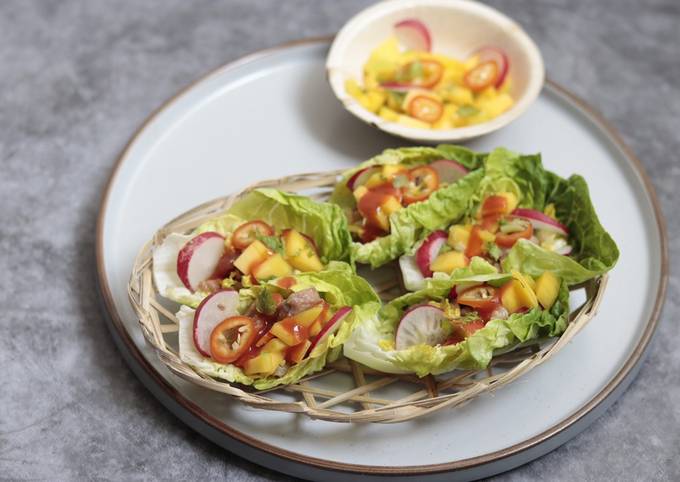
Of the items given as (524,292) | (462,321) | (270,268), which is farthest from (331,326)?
(524,292)

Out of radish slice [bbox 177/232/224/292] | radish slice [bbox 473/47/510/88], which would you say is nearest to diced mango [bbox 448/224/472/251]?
radish slice [bbox 177/232/224/292]

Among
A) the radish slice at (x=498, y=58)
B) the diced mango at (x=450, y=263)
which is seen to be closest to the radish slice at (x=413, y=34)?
the radish slice at (x=498, y=58)

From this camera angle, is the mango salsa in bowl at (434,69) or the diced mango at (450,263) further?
the mango salsa in bowl at (434,69)

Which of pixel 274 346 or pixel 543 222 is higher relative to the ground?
pixel 543 222

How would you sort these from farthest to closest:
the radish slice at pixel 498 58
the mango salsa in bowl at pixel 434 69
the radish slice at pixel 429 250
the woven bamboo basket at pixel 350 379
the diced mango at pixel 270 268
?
the radish slice at pixel 498 58 < the mango salsa in bowl at pixel 434 69 < the radish slice at pixel 429 250 < the diced mango at pixel 270 268 < the woven bamboo basket at pixel 350 379

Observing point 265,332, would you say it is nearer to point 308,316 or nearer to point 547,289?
point 308,316

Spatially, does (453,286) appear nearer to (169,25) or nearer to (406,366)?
(406,366)

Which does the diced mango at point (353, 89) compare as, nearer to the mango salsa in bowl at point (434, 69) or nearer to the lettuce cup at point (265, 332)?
the mango salsa in bowl at point (434, 69)
